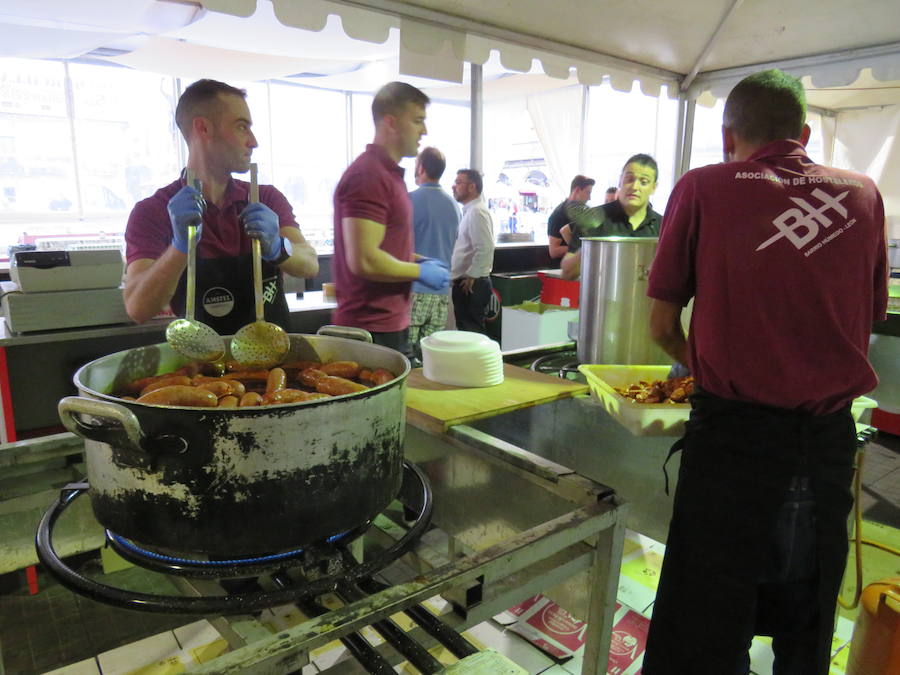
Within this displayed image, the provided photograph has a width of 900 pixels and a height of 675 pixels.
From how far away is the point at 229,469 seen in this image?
0.68m

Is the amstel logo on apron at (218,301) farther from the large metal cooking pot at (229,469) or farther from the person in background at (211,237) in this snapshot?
the large metal cooking pot at (229,469)

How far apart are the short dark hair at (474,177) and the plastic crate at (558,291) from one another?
142 cm

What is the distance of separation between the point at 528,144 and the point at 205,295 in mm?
9815

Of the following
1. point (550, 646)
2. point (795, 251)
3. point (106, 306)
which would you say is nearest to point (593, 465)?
point (550, 646)

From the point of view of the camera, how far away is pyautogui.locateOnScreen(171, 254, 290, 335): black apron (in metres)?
1.46

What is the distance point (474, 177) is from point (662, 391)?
10.2ft

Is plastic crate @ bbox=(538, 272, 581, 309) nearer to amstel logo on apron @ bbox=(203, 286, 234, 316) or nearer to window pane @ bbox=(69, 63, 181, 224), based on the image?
amstel logo on apron @ bbox=(203, 286, 234, 316)

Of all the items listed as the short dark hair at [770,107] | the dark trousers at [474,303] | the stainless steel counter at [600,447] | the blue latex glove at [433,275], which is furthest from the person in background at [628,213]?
the dark trousers at [474,303]

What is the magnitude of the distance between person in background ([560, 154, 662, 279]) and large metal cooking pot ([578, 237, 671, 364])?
29.5 inches

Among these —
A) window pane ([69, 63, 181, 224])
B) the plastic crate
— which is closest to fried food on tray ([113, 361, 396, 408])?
the plastic crate

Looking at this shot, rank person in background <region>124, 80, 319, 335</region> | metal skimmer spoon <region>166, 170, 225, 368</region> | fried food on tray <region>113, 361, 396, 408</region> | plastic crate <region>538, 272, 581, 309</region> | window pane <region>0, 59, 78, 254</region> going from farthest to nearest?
1. window pane <region>0, 59, 78, 254</region>
2. plastic crate <region>538, 272, 581, 309</region>
3. person in background <region>124, 80, 319, 335</region>
4. metal skimmer spoon <region>166, 170, 225, 368</region>
5. fried food on tray <region>113, 361, 396, 408</region>

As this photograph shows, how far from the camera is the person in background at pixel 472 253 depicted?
4.30m

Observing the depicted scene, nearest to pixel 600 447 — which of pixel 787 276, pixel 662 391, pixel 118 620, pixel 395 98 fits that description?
pixel 662 391

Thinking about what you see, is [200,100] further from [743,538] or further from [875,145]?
[875,145]
